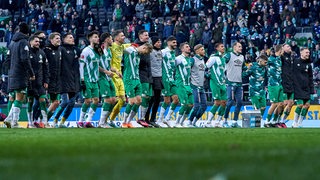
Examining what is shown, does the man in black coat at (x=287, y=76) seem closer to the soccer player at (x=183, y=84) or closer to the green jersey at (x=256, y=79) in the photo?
the green jersey at (x=256, y=79)

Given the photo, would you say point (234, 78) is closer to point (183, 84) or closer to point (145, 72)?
point (183, 84)

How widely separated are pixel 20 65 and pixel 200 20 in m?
20.3

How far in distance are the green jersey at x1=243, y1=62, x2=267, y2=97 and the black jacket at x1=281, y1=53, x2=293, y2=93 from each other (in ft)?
3.46

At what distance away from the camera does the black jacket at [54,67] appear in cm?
2012

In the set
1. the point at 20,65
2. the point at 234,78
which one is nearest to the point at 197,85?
the point at 234,78

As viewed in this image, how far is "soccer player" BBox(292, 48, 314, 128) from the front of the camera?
23.5m

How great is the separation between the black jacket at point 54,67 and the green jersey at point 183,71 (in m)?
3.80

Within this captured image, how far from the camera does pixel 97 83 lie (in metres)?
19.9

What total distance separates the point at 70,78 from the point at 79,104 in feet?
33.4

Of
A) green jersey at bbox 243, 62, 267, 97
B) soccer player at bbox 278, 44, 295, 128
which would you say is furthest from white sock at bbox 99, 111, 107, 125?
green jersey at bbox 243, 62, 267, 97

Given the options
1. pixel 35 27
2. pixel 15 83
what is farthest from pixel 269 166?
pixel 35 27

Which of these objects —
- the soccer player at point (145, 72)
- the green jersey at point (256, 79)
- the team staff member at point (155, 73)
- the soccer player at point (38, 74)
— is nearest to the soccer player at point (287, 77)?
the green jersey at point (256, 79)

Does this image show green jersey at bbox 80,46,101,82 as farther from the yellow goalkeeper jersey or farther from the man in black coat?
the man in black coat

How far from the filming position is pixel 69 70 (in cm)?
2042
